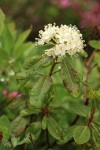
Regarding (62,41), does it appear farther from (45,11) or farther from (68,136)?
(45,11)

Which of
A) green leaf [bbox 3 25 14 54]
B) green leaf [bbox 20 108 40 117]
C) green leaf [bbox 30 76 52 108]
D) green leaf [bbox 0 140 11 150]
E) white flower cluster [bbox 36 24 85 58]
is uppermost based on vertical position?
green leaf [bbox 3 25 14 54]

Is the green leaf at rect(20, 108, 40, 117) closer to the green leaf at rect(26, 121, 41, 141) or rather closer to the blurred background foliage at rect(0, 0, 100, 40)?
the green leaf at rect(26, 121, 41, 141)

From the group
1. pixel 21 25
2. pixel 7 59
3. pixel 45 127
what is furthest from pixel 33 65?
pixel 21 25

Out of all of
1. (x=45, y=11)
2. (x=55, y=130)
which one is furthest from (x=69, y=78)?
(x=45, y=11)

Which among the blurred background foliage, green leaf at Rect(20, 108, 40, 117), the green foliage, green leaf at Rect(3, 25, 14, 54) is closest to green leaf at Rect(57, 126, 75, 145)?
the green foliage

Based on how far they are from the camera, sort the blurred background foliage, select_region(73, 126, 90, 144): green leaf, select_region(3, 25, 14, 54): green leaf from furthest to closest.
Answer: the blurred background foliage → select_region(3, 25, 14, 54): green leaf → select_region(73, 126, 90, 144): green leaf

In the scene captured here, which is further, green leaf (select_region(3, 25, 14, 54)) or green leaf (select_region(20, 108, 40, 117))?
green leaf (select_region(3, 25, 14, 54))
